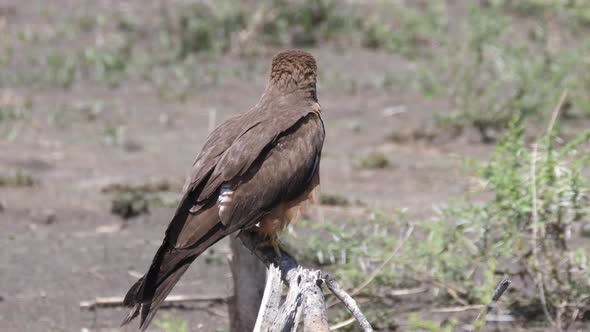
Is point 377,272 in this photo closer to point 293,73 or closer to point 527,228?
point 527,228

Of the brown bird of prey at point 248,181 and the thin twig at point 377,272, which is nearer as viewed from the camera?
the brown bird of prey at point 248,181

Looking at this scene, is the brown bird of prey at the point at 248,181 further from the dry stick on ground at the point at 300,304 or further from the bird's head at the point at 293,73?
the dry stick on ground at the point at 300,304

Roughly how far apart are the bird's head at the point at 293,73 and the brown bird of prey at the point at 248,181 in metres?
0.06

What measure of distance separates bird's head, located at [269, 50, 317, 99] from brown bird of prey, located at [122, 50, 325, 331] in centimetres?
6

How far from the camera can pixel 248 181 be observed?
4730 millimetres

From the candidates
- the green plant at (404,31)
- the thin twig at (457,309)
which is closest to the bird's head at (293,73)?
the thin twig at (457,309)

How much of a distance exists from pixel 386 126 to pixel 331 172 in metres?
1.74

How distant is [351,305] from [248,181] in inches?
49.7

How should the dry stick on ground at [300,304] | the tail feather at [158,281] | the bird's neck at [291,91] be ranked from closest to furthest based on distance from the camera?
the dry stick on ground at [300,304]
the tail feather at [158,281]
the bird's neck at [291,91]

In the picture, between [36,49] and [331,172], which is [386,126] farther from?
[36,49]

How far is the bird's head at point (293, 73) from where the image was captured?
522 centimetres

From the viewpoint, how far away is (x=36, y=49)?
13.9 m

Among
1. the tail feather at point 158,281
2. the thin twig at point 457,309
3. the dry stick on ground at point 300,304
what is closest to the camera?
the dry stick on ground at point 300,304

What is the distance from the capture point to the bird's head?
5.22 meters
